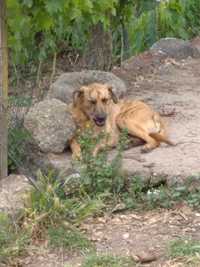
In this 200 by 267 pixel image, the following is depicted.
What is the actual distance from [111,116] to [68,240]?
2219 millimetres

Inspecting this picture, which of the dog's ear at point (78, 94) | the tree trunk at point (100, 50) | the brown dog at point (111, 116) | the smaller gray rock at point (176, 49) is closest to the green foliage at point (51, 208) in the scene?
the brown dog at point (111, 116)

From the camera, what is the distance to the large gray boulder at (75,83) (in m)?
8.89

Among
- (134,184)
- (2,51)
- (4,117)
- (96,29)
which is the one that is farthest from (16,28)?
(96,29)

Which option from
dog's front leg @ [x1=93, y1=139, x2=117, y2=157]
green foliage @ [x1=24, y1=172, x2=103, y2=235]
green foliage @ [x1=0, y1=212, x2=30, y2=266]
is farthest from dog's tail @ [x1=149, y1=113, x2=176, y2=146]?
green foliage @ [x1=0, y1=212, x2=30, y2=266]

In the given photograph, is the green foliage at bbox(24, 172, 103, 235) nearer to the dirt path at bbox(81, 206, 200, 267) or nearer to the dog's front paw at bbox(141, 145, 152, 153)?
the dirt path at bbox(81, 206, 200, 267)

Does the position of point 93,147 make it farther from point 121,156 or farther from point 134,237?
point 134,237

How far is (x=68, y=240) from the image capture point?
6031 mm

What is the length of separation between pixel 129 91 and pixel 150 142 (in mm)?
2233

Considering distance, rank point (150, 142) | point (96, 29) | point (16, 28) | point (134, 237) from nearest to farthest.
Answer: point (134, 237) < point (16, 28) < point (150, 142) < point (96, 29)

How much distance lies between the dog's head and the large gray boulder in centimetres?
86

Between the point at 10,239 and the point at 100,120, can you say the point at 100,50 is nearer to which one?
the point at 100,120

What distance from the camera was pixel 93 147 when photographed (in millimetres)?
6762

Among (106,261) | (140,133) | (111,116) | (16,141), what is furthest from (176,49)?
(106,261)

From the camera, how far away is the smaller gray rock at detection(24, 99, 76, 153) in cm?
738
